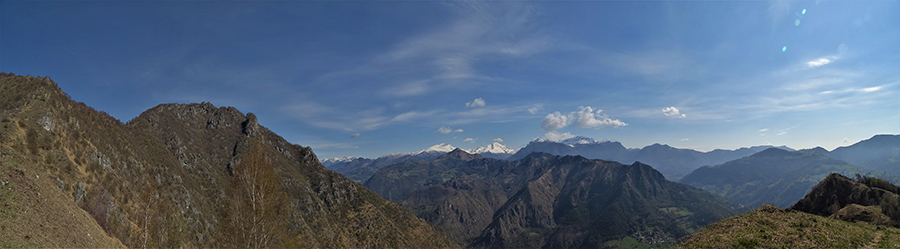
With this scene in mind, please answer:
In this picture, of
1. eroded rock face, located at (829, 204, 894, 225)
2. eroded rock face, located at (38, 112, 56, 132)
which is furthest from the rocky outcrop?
eroded rock face, located at (38, 112, 56, 132)

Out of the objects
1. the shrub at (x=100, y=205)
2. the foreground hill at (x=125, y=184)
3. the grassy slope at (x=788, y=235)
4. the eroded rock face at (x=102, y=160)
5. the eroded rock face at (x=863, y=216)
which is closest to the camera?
the grassy slope at (x=788, y=235)

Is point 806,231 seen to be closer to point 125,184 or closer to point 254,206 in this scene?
point 254,206

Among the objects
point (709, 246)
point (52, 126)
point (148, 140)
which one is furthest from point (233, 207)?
point (148, 140)

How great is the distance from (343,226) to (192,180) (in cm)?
8352

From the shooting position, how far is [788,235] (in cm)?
2500

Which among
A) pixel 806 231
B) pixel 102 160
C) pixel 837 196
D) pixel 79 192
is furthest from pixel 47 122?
pixel 837 196

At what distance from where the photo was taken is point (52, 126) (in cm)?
6306

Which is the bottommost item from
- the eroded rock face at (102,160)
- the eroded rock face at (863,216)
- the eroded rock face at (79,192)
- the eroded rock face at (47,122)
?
the eroded rock face at (863,216)

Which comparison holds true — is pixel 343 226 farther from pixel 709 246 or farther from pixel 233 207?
pixel 709 246

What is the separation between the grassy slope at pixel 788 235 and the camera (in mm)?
23766

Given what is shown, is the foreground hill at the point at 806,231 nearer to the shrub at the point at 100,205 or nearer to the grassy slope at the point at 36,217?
the grassy slope at the point at 36,217

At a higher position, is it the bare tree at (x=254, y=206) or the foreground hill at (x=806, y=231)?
the bare tree at (x=254, y=206)

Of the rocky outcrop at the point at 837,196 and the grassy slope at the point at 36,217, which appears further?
the rocky outcrop at the point at 837,196

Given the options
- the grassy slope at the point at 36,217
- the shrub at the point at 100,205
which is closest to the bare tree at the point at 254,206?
the grassy slope at the point at 36,217
